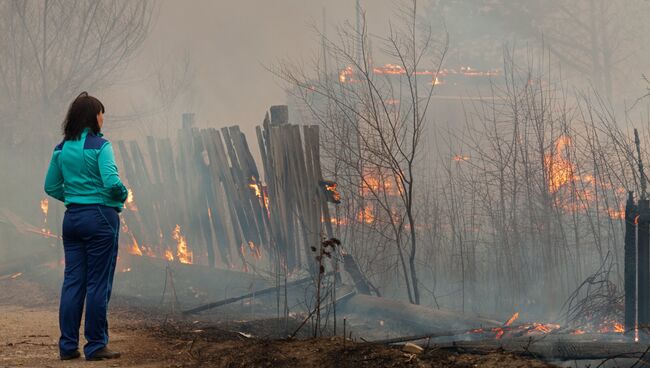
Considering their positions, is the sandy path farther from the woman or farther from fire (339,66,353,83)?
fire (339,66,353,83)

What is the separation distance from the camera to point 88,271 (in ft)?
16.1

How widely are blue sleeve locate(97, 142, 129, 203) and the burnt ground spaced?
1.09 metres

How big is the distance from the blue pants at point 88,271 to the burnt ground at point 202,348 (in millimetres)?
193

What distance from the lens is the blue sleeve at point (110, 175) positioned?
15.9 ft

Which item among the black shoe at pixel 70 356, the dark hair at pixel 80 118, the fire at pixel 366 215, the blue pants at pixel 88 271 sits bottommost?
the black shoe at pixel 70 356

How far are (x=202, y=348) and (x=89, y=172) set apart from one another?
1.39m

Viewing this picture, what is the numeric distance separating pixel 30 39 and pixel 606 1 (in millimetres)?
25334

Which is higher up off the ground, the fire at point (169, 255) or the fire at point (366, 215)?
the fire at point (366, 215)

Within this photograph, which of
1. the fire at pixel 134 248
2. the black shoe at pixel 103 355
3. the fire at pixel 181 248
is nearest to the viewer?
the black shoe at pixel 103 355

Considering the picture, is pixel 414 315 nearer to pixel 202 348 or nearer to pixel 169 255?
pixel 202 348

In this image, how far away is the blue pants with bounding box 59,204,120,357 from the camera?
4840mm

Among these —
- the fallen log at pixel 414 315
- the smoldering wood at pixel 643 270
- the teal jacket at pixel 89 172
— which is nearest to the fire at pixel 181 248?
the fallen log at pixel 414 315

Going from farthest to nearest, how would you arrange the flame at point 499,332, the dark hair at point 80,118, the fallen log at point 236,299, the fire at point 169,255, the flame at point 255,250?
the fire at point 169,255, the flame at point 255,250, the fallen log at point 236,299, the flame at point 499,332, the dark hair at point 80,118

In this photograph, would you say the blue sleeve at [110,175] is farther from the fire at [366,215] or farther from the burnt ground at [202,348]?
the fire at [366,215]
